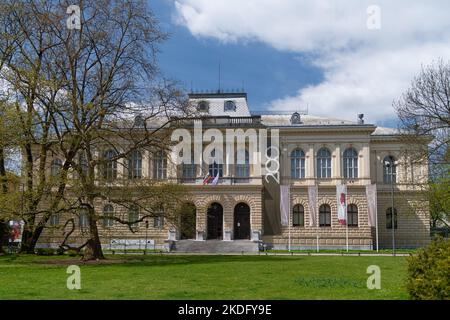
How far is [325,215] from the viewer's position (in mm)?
54656

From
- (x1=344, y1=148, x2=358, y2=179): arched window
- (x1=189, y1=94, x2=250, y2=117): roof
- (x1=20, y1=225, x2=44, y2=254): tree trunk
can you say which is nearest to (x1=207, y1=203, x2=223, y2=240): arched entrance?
(x1=189, y1=94, x2=250, y2=117): roof

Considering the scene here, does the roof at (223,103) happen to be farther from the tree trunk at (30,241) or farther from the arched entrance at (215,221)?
the tree trunk at (30,241)

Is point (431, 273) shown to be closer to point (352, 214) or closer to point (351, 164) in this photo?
point (352, 214)

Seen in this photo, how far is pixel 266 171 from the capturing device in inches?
2131

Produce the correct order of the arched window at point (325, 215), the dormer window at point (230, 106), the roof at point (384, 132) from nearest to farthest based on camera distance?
the arched window at point (325, 215)
the roof at point (384, 132)
the dormer window at point (230, 106)

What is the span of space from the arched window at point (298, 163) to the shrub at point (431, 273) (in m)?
43.7

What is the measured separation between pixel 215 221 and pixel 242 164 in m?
6.57

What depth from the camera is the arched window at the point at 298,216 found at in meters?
54.5

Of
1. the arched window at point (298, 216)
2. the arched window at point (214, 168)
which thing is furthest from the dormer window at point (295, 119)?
the arched window at point (214, 168)

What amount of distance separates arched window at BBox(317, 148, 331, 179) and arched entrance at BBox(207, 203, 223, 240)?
1141 centimetres

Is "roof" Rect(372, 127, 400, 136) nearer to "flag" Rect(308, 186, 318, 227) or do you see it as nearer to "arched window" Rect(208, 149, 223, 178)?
"flag" Rect(308, 186, 318, 227)

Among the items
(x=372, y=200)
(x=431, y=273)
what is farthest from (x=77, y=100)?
(x=372, y=200)

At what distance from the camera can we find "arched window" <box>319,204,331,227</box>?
54344mm
